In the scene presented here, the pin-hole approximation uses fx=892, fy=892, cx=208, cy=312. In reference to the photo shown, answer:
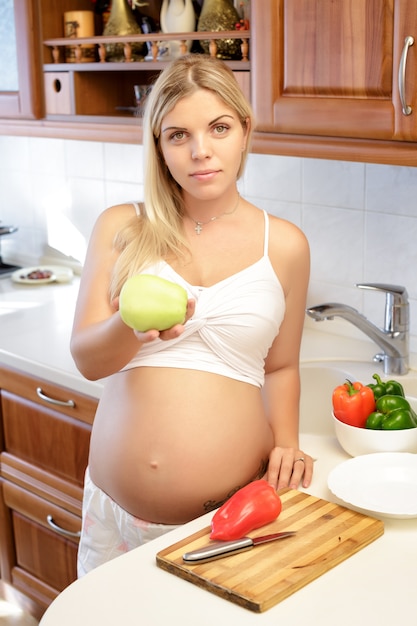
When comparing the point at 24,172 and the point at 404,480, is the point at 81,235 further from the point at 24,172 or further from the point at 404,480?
the point at 404,480

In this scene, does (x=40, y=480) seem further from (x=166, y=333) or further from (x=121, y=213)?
(x=166, y=333)

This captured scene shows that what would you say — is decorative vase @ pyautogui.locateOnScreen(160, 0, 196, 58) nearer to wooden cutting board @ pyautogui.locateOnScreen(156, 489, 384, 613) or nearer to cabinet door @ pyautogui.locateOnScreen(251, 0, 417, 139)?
cabinet door @ pyautogui.locateOnScreen(251, 0, 417, 139)

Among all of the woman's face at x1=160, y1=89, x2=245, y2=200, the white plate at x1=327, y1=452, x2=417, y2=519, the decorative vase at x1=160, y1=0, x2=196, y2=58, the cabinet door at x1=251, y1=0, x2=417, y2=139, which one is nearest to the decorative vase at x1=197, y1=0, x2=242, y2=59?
the decorative vase at x1=160, y1=0, x2=196, y2=58

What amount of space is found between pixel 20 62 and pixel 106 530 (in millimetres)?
1436

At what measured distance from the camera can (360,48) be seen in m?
1.69

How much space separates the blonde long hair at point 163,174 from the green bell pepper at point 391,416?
18.1 inches

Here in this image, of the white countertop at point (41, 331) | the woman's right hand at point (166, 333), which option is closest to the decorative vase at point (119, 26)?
the white countertop at point (41, 331)

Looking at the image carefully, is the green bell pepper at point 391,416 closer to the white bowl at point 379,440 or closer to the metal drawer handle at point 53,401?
the white bowl at point 379,440

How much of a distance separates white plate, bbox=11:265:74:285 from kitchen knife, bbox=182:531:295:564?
187 centimetres

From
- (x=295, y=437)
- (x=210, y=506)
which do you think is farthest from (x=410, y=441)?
(x=210, y=506)

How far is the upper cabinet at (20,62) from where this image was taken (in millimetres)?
2459

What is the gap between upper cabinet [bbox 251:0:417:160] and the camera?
5.35 feet

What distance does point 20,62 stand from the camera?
2506mm

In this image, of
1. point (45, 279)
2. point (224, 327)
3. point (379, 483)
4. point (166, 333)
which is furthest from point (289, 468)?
point (45, 279)
